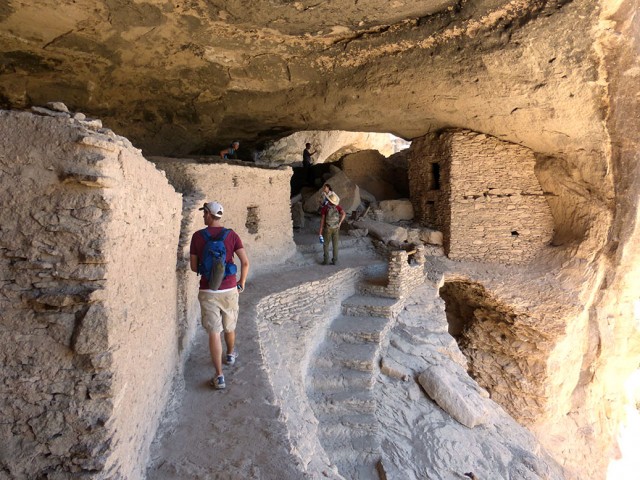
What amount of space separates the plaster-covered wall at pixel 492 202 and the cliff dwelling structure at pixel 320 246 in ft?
0.15

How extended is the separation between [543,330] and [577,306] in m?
0.78

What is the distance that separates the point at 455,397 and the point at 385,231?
14.4ft

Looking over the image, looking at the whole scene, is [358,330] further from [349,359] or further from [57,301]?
[57,301]

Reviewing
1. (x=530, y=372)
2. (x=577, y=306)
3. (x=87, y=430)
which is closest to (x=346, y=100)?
(x=577, y=306)

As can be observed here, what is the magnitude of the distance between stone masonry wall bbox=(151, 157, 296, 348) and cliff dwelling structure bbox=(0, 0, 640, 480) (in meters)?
0.04

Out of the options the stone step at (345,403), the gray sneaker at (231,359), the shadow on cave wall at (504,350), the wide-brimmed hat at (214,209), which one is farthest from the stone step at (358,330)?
the shadow on cave wall at (504,350)

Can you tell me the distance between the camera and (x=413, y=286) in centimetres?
764

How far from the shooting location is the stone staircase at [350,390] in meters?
4.29

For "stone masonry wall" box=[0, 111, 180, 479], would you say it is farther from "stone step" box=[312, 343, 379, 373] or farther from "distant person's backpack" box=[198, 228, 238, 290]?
"stone step" box=[312, 343, 379, 373]

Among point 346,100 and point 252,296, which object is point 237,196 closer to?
point 252,296

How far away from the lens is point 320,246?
29.1 feet

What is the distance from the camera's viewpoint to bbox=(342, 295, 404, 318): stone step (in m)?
6.51

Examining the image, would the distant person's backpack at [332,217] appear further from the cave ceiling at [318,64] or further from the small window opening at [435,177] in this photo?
the small window opening at [435,177]

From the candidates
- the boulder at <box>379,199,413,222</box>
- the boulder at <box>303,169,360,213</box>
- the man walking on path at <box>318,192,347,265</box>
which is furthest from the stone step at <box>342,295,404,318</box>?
the boulder at <box>303,169,360,213</box>
